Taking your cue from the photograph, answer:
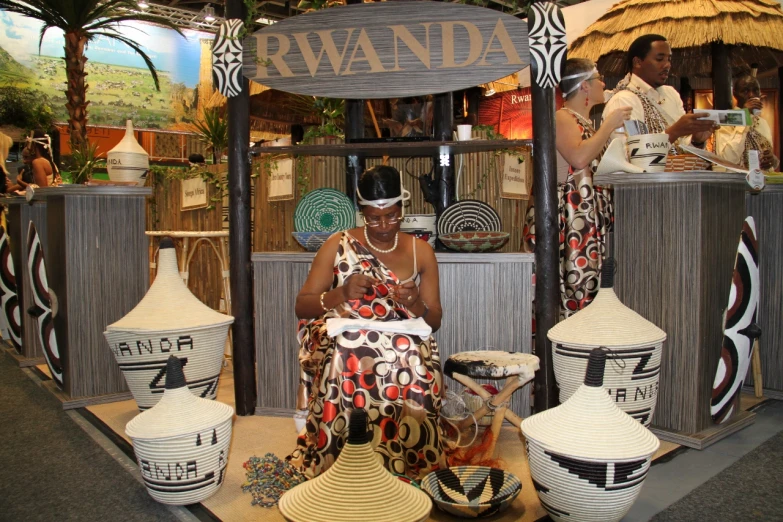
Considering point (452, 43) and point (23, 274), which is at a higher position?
point (452, 43)

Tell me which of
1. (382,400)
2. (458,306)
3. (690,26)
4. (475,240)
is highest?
(690,26)

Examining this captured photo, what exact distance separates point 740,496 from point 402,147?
2137 millimetres

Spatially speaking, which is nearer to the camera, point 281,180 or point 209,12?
point 281,180

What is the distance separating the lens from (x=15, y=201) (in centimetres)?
508

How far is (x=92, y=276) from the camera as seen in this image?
3.87m

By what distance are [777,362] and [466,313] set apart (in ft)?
6.58

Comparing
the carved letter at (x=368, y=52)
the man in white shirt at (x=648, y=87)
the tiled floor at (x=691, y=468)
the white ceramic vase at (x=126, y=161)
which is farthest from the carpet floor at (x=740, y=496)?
the white ceramic vase at (x=126, y=161)

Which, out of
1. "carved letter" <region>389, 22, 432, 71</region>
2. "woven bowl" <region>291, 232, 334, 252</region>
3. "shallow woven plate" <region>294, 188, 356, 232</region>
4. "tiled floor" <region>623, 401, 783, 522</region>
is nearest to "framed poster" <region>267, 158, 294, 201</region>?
"shallow woven plate" <region>294, 188, 356, 232</region>

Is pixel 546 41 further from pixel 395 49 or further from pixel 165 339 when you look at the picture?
pixel 165 339

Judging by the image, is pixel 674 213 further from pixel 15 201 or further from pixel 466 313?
pixel 15 201

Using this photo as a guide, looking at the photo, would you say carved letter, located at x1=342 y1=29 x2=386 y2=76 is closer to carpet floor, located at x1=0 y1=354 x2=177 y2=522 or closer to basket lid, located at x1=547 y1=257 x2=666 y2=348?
basket lid, located at x1=547 y1=257 x2=666 y2=348

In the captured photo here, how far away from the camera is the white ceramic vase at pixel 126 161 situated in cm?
403

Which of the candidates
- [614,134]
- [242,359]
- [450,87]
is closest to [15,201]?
[242,359]

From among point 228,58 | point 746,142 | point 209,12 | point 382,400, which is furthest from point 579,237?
point 209,12
